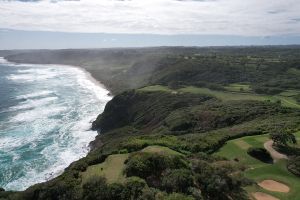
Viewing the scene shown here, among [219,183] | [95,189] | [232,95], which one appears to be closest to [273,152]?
[219,183]

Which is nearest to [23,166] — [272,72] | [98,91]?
[98,91]

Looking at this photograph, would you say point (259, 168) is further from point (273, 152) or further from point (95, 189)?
point (95, 189)

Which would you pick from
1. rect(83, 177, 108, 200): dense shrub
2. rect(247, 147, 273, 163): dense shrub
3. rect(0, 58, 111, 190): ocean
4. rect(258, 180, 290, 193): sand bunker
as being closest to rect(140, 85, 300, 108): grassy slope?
rect(0, 58, 111, 190): ocean

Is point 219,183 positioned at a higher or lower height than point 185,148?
higher

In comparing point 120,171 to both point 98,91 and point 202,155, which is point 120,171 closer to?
point 202,155

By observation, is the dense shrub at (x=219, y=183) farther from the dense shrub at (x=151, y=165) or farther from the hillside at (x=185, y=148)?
the dense shrub at (x=151, y=165)

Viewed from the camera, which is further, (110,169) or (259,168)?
(259,168)
